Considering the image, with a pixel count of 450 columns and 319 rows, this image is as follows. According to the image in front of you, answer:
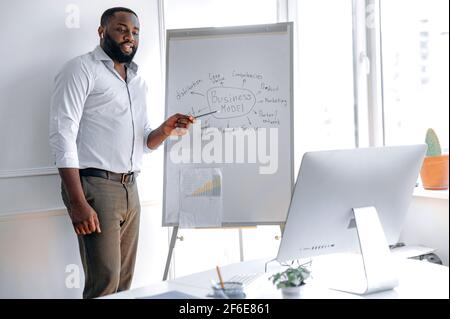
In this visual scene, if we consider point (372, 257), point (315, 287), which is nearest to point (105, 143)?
point (315, 287)

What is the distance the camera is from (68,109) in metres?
2.79

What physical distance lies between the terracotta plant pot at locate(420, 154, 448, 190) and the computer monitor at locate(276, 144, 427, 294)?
1.04 metres

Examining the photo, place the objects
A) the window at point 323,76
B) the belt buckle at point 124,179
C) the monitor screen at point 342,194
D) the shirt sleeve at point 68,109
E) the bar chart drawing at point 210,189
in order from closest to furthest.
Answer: the monitor screen at point 342,194, the shirt sleeve at point 68,109, the belt buckle at point 124,179, the bar chart drawing at point 210,189, the window at point 323,76

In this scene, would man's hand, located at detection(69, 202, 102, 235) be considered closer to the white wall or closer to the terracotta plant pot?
the white wall

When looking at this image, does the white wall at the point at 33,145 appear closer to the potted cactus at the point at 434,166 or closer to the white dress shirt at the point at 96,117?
the white dress shirt at the point at 96,117

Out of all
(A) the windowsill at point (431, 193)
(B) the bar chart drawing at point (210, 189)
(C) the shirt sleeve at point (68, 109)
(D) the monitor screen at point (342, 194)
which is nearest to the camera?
(D) the monitor screen at point (342, 194)

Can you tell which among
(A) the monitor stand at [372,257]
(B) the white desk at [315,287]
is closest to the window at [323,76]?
(B) the white desk at [315,287]

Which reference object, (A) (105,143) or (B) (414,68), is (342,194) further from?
(B) (414,68)

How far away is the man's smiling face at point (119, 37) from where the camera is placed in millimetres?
3020

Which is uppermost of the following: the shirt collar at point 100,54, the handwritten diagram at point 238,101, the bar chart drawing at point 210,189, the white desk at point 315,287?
the shirt collar at point 100,54

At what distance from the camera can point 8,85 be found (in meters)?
2.95

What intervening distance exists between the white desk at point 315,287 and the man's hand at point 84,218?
87 centimetres

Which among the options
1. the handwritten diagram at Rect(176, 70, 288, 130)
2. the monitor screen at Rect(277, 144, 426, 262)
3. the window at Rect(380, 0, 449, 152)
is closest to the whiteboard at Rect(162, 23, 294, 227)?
the handwritten diagram at Rect(176, 70, 288, 130)

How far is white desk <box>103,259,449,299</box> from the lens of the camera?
1.83 metres
